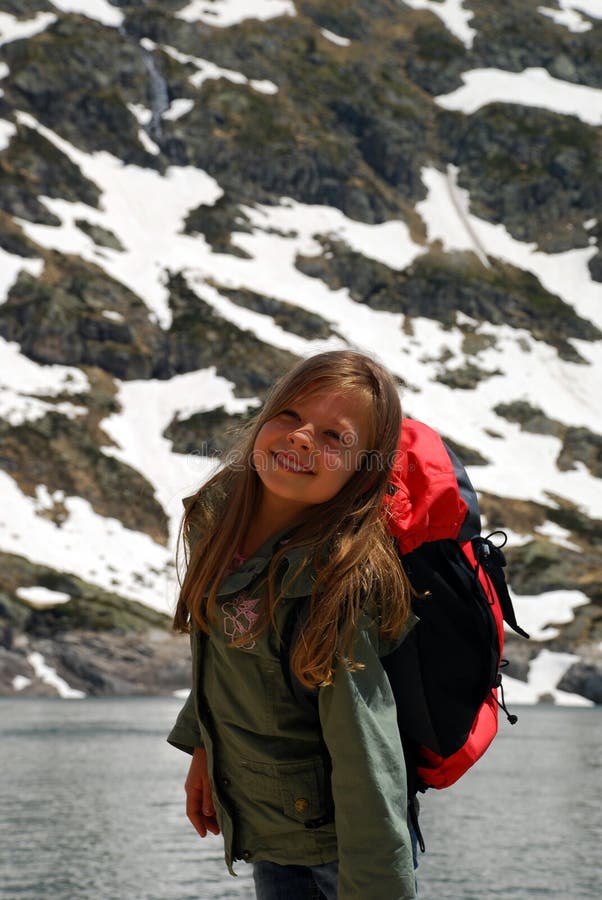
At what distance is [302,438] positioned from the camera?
3.54 m

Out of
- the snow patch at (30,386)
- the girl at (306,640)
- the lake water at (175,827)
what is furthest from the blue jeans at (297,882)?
the snow patch at (30,386)

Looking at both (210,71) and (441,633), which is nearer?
(441,633)

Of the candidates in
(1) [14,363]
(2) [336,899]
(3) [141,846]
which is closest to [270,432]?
(2) [336,899]

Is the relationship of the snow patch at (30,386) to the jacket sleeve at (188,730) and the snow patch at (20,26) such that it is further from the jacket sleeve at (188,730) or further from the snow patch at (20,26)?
the jacket sleeve at (188,730)

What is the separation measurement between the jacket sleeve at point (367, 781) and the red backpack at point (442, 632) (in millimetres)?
126

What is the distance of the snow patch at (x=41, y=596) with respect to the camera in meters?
67.6

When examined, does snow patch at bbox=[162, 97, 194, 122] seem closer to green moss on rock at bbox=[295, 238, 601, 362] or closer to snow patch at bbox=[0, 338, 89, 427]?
green moss on rock at bbox=[295, 238, 601, 362]

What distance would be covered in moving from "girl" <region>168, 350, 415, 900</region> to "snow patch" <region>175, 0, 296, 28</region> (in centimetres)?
19634

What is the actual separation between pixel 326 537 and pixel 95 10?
640 ft

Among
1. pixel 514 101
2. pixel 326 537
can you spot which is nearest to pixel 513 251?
pixel 514 101

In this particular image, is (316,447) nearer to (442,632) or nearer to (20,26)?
(442,632)

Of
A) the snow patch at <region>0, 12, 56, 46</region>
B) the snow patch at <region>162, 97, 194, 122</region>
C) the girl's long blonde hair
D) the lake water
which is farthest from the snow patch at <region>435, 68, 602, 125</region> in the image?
the girl's long blonde hair

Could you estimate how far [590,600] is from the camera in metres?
83.2

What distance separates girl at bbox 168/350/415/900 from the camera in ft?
10.2
